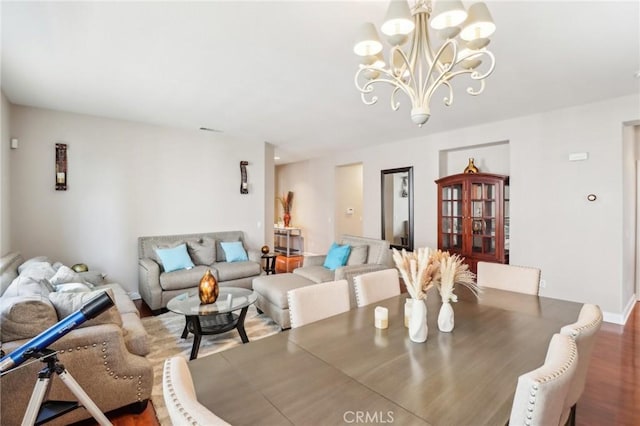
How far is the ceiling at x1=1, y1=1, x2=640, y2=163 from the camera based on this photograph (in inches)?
75.9

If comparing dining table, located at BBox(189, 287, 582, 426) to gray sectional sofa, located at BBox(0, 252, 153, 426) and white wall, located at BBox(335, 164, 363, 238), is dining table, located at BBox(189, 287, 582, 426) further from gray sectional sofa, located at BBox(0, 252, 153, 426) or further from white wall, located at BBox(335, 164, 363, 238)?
white wall, located at BBox(335, 164, 363, 238)

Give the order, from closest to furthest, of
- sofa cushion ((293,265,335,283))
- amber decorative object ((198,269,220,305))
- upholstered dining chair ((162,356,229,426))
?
upholstered dining chair ((162,356,229,426))
amber decorative object ((198,269,220,305))
sofa cushion ((293,265,335,283))

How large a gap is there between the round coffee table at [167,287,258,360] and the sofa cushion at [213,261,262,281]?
3.53ft

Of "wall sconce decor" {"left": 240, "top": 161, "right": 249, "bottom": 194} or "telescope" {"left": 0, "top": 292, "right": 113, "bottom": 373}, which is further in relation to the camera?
"wall sconce decor" {"left": 240, "top": 161, "right": 249, "bottom": 194}

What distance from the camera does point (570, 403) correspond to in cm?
135

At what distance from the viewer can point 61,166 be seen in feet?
12.9

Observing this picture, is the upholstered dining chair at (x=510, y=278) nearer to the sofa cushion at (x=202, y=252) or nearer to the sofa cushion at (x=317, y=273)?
the sofa cushion at (x=317, y=273)

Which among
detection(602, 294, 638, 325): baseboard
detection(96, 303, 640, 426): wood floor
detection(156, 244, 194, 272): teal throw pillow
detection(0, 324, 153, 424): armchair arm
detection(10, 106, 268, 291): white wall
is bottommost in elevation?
detection(96, 303, 640, 426): wood floor

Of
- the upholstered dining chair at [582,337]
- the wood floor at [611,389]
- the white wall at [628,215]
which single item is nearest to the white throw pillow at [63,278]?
the wood floor at [611,389]

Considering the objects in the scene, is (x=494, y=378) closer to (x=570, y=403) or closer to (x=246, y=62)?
(x=570, y=403)

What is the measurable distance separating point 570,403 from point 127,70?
3.85m

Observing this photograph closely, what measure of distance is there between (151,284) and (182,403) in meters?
3.59

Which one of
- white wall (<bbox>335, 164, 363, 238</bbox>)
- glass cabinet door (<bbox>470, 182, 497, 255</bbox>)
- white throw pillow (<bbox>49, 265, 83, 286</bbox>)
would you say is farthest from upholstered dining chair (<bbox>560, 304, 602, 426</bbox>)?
white wall (<bbox>335, 164, 363, 238</bbox>)

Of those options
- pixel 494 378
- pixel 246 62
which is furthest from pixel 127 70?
pixel 494 378
